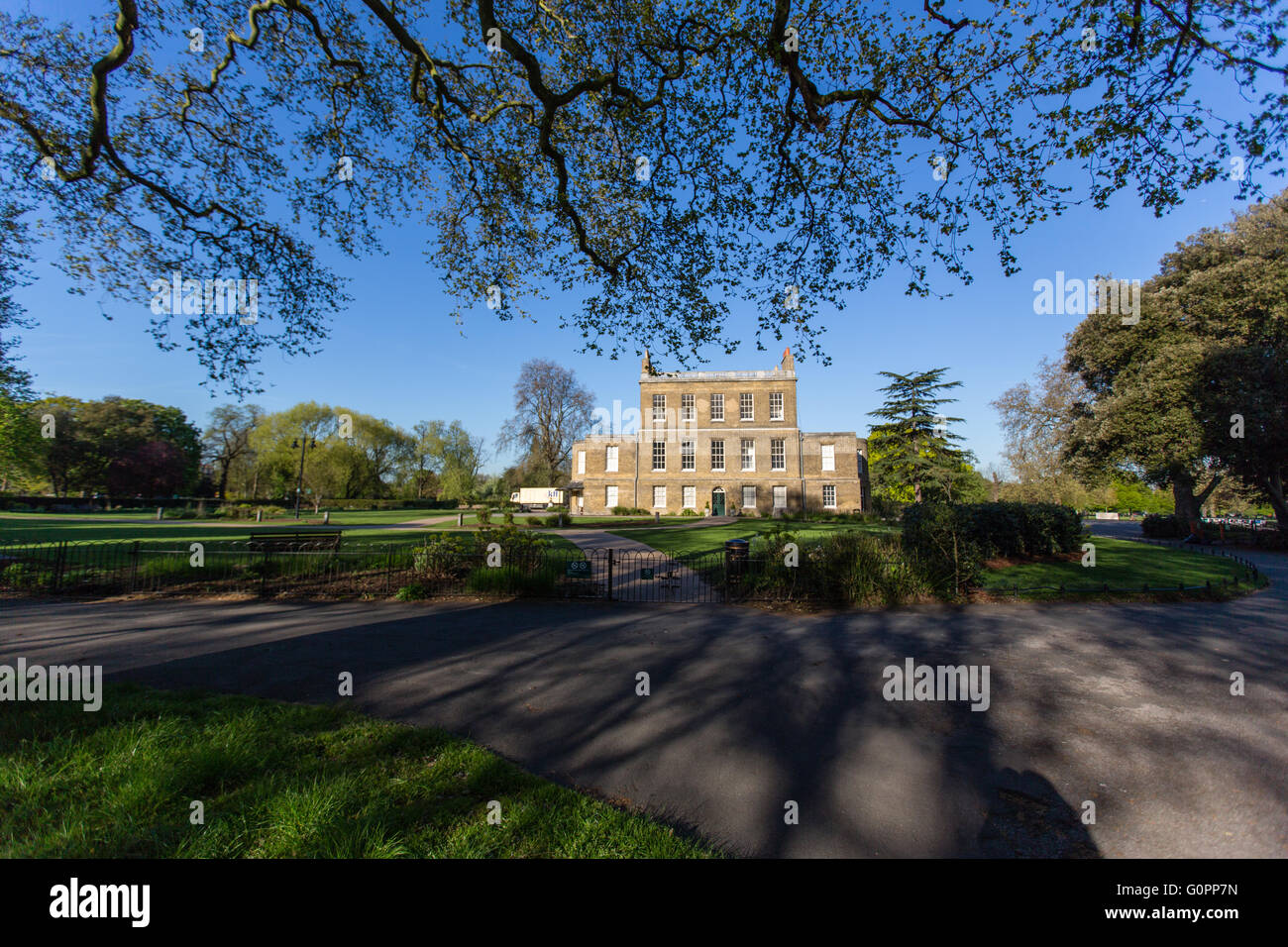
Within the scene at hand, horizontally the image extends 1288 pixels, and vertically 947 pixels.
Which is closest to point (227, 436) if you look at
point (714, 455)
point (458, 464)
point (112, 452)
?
point (112, 452)

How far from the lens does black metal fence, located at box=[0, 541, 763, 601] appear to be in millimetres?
10867

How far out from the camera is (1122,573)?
43.2ft

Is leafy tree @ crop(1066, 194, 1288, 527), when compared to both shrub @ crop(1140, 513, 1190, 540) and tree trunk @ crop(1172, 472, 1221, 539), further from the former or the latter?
shrub @ crop(1140, 513, 1190, 540)

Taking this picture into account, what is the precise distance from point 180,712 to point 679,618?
6.88m

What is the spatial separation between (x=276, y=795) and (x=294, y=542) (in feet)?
41.5

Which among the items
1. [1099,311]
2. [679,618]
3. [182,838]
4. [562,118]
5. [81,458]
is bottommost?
[679,618]

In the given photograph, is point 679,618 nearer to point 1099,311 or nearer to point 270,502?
point 1099,311

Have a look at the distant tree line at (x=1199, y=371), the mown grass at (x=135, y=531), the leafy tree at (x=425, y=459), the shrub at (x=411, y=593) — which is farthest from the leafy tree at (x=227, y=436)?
the distant tree line at (x=1199, y=371)

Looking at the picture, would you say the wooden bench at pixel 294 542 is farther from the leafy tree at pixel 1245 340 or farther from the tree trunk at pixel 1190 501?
the tree trunk at pixel 1190 501

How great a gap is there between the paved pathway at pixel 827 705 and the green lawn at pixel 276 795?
21.1 inches

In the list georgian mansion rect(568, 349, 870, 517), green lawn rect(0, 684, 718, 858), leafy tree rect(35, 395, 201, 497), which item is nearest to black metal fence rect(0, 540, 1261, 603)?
green lawn rect(0, 684, 718, 858)
